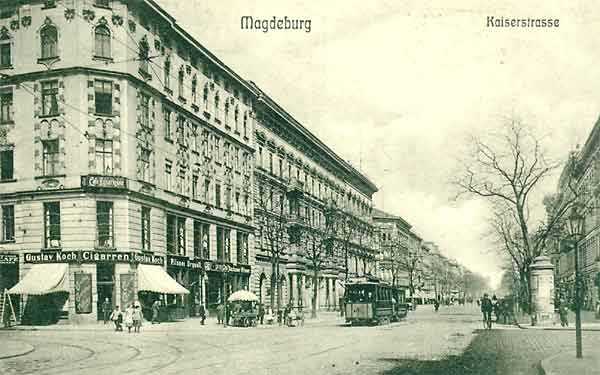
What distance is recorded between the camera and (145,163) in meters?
41.0

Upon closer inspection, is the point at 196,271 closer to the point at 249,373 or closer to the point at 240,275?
the point at 240,275

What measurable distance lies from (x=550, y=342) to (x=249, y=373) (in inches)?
529

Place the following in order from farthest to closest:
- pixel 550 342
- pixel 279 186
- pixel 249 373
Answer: pixel 279 186
pixel 550 342
pixel 249 373

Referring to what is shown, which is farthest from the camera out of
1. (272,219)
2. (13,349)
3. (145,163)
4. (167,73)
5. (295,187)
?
(295,187)

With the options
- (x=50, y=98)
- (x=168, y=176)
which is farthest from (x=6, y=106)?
(x=168, y=176)

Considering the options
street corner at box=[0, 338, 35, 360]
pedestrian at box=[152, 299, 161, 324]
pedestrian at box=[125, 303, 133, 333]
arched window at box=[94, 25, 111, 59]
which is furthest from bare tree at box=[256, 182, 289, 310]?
street corner at box=[0, 338, 35, 360]

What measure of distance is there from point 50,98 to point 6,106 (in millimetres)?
3051

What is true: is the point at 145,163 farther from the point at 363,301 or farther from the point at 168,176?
the point at 363,301

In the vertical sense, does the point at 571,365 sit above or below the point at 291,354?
above

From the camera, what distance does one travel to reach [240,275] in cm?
5419

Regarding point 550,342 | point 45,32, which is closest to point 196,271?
point 45,32

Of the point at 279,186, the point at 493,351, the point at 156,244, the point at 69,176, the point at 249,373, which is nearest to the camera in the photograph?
the point at 249,373

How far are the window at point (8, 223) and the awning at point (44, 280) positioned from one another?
8.60ft

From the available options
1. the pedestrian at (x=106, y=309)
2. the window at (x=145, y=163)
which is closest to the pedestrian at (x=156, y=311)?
the pedestrian at (x=106, y=309)
